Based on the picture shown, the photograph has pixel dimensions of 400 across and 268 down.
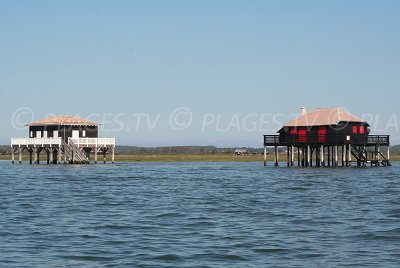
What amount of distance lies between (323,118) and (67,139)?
2881 cm

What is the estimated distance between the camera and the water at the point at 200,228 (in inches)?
810

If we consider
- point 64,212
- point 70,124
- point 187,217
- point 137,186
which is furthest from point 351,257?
point 70,124

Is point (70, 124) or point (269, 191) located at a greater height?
point (70, 124)

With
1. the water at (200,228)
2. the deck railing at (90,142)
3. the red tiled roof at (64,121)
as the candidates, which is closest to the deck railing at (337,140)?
the deck railing at (90,142)

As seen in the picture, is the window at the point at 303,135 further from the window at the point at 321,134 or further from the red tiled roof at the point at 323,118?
the window at the point at 321,134

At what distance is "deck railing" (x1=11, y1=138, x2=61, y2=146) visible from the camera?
8694cm

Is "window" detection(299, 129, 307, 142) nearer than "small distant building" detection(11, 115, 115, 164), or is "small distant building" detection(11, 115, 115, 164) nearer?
"window" detection(299, 129, 307, 142)

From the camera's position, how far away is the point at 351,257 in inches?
814

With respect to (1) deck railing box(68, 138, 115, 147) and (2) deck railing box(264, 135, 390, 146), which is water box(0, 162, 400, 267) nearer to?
(2) deck railing box(264, 135, 390, 146)

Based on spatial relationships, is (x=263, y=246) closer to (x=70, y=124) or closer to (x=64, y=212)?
(x=64, y=212)

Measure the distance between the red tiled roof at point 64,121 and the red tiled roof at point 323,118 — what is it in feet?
75.3

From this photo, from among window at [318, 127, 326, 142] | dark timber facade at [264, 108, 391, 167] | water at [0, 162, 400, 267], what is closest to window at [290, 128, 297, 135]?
dark timber facade at [264, 108, 391, 167]

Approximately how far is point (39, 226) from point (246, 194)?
17.5 meters

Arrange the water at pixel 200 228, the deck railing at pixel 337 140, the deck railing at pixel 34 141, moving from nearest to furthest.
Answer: the water at pixel 200 228, the deck railing at pixel 337 140, the deck railing at pixel 34 141
